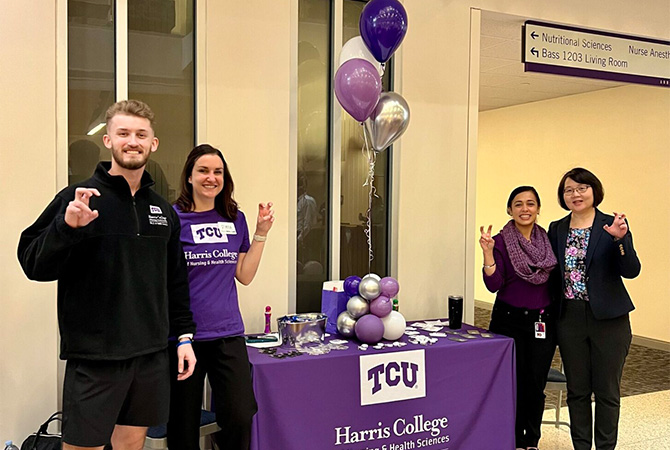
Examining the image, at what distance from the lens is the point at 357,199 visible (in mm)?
3908

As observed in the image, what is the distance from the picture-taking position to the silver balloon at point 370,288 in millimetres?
3229

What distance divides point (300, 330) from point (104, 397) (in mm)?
1203

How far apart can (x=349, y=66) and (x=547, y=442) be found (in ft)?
8.28

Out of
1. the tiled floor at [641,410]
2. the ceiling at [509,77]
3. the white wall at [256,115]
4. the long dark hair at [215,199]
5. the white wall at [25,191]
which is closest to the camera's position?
the long dark hair at [215,199]

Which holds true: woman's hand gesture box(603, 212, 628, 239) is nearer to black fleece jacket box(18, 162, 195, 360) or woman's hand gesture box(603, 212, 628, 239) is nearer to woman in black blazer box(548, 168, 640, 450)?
woman in black blazer box(548, 168, 640, 450)

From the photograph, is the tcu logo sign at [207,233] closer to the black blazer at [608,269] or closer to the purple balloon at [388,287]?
the purple balloon at [388,287]

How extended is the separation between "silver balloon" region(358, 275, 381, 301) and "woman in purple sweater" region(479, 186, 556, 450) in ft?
1.99

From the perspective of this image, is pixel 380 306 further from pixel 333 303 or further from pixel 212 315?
pixel 212 315

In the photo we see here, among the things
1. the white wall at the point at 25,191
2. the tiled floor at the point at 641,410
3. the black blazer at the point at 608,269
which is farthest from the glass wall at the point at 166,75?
the tiled floor at the point at 641,410

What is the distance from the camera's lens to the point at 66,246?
1.93m

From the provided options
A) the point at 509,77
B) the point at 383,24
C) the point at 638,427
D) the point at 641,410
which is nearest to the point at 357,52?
the point at 383,24

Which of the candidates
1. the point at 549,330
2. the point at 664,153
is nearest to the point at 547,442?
the point at 549,330

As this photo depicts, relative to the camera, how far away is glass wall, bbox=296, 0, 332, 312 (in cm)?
373

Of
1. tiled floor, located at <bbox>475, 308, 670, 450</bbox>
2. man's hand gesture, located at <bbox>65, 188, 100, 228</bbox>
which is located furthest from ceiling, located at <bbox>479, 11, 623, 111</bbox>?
man's hand gesture, located at <bbox>65, 188, 100, 228</bbox>
